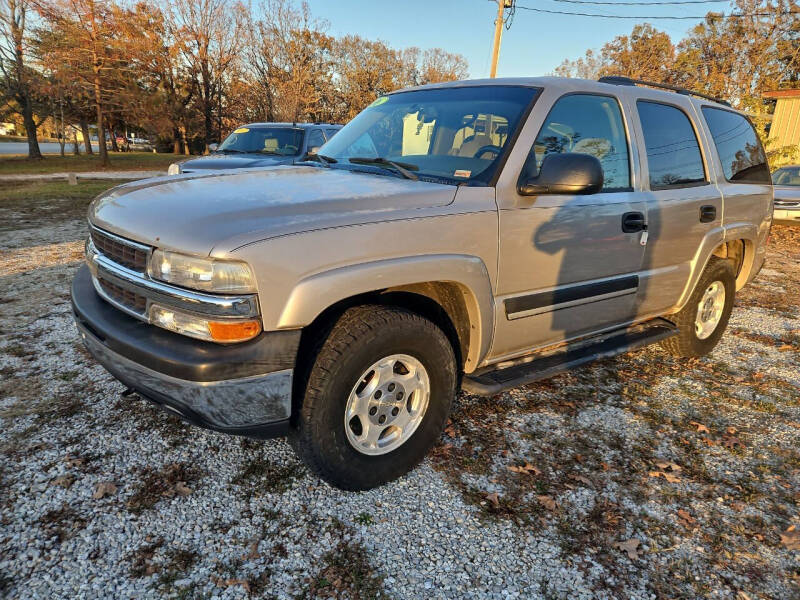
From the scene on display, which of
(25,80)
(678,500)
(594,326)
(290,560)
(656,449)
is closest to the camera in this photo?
(290,560)

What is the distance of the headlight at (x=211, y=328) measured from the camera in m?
1.96

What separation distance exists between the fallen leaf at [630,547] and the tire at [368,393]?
38.3 inches

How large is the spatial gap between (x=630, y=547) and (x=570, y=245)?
1536 mm

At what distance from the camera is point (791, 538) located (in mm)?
2359

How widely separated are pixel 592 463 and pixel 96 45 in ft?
81.5

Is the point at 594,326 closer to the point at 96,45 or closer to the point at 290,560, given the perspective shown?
the point at 290,560

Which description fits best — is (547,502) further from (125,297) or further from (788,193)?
(788,193)

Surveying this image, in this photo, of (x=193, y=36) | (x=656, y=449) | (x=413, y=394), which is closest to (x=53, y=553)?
(x=413, y=394)

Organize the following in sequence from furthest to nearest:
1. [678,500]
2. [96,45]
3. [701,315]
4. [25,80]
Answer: [25,80] < [96,45] < [701,315] < [678,500]

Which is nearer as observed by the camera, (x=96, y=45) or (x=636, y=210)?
(x=636, y=210)

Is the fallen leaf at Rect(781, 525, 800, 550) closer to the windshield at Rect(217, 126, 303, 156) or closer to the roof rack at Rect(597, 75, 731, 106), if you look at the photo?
the roof rack at Rect(597, 75, 731, 106)

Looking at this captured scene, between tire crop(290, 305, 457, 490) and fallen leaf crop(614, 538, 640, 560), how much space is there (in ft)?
3.19

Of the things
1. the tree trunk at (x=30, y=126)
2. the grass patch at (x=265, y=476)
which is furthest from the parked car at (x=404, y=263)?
the tree trunk at (x=30, y=126)

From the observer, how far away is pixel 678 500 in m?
2.60
